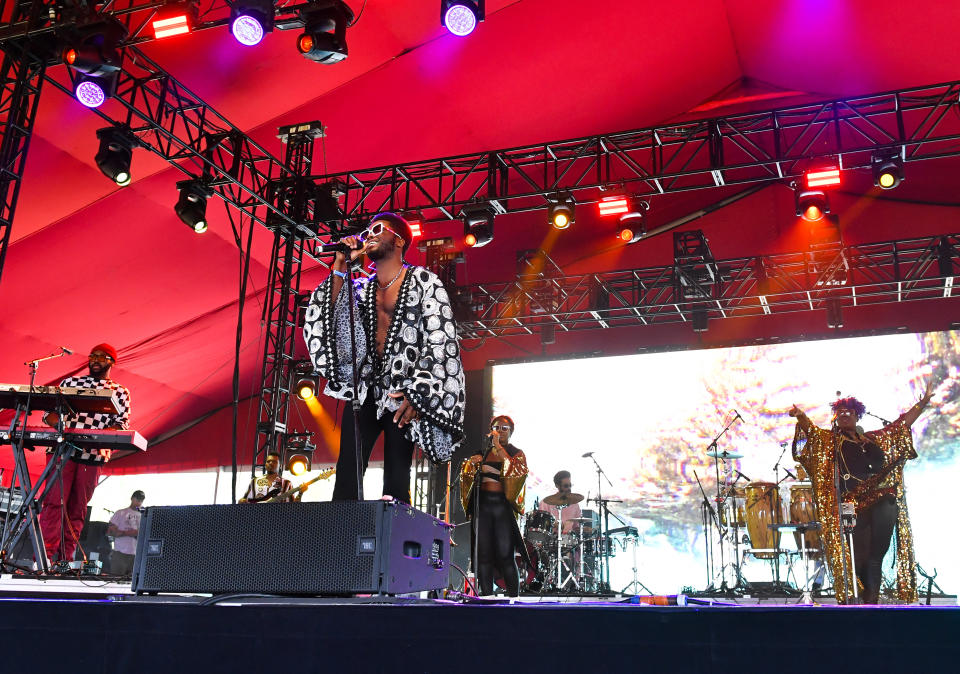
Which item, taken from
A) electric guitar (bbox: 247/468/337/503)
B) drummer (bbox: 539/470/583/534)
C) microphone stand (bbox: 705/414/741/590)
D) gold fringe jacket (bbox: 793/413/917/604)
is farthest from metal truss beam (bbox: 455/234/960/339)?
electric guitar (bbox: 247/468/337/503)

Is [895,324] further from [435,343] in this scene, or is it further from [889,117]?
[435,343]

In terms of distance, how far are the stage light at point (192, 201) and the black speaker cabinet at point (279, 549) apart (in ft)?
20.7

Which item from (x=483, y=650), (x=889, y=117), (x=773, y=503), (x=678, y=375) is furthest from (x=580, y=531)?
(x=483, y=650)

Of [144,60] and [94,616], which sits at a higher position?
[144,60]

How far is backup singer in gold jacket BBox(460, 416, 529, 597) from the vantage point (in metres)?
Result: 6.63

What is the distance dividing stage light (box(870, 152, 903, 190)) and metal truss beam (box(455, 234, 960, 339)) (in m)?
2.29

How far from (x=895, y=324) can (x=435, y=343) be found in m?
10.8

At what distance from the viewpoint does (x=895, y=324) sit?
37.8 ft

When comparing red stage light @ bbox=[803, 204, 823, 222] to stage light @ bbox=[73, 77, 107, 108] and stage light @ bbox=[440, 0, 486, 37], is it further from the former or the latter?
stage light @ bbox=[73, 77, 107, 108]

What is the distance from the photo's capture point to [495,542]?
670 centimetres

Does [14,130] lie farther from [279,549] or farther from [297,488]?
[279,549]

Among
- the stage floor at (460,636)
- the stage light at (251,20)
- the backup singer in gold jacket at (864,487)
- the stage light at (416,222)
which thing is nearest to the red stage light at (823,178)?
the backup singer in gold jacket at (864,487)

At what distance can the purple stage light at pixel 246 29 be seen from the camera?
19.6 feet

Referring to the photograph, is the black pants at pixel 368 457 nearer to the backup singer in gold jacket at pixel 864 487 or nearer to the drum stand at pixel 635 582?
the backup singer in gold jacket at pixel 864 487
